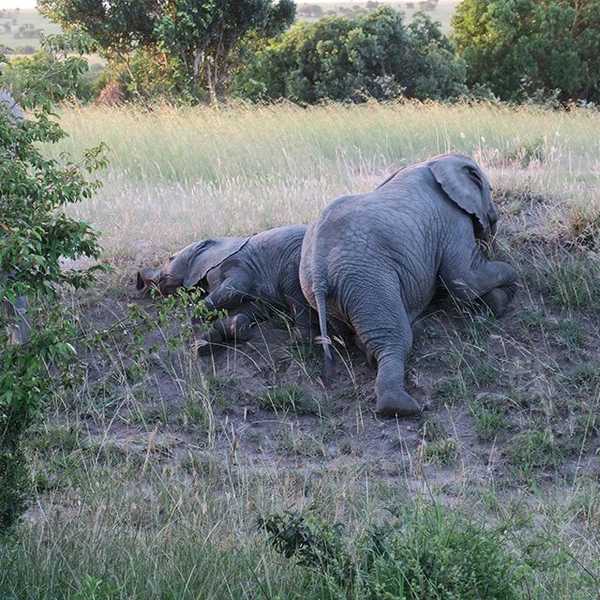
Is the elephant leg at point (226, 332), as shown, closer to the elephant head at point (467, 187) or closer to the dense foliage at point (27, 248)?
the elephant head at point (467, 187)

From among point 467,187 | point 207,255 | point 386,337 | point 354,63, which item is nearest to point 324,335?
point 386,337

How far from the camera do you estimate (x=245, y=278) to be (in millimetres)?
7770

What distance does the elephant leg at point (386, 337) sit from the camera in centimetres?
670

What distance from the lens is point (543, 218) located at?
27.7ft

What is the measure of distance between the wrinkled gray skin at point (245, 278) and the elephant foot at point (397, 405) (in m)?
1.05

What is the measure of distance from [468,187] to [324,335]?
72.1 inches

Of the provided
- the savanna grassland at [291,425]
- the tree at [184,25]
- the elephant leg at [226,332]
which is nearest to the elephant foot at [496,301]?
the savanna grassland at [291,425]

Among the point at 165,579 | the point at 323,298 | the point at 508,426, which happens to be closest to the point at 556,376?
the point at 508,426

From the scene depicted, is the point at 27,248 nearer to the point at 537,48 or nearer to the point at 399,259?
the point at 399,259

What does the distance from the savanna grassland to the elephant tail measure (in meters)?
0.11

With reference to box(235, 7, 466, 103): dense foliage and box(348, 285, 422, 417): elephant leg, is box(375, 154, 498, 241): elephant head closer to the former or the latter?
box(348, 285, 422, 417): elephant leg

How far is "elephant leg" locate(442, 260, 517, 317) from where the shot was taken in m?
7.54

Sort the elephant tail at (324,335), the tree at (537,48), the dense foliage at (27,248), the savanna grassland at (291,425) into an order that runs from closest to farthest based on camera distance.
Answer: the dense foliage at (27,248) → the savanna grassland at (291,425) → the elephant tail at (324,335) → the tree at (537,48)

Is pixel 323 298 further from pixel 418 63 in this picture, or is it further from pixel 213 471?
pixel 418 63
